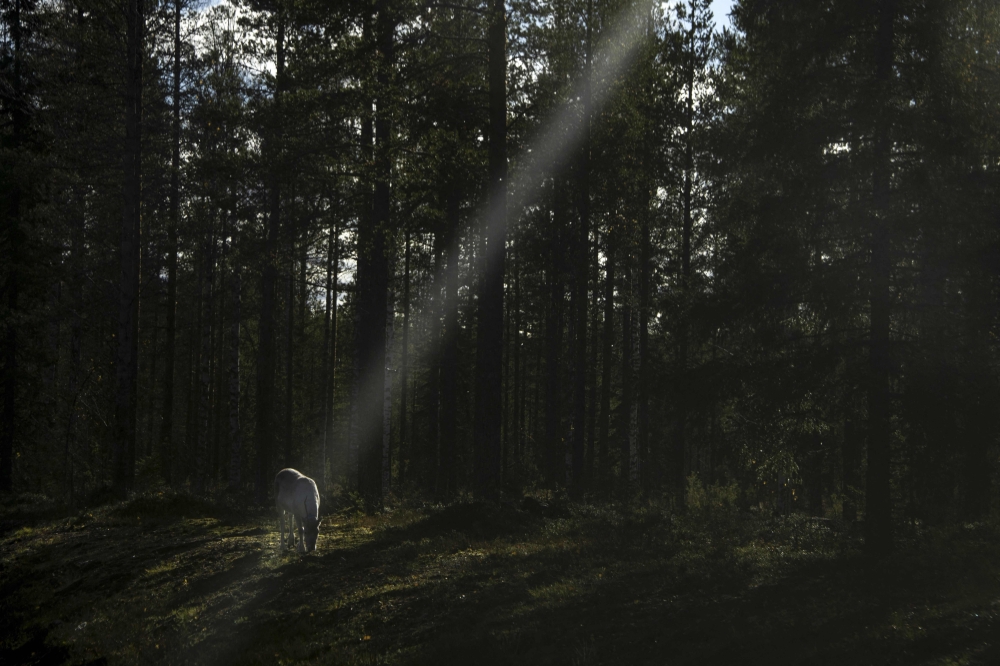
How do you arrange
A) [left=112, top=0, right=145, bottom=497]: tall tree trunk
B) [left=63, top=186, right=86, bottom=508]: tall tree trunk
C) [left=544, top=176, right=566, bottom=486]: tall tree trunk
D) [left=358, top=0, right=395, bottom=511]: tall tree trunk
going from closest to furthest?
[left=358, top=0, right=395, bottom=511]: tall tree trunk < [left=112, top=0, right=145, bottom=497]: tall tree trunk < [left=63, top=186, right=86, bottom=508]: tall tree trunk < [left=544, top=176, right=566, bottom=486]: tall tree trunk

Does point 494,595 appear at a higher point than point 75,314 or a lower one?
lower

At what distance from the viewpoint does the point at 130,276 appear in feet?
61.4

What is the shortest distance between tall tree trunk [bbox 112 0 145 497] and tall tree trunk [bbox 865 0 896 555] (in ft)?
52.1

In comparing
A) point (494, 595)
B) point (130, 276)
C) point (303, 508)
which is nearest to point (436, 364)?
point (130, 276)

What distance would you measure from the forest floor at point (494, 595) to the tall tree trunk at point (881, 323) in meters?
0.69

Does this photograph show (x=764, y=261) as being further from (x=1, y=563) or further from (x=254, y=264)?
(x=1, y=563)

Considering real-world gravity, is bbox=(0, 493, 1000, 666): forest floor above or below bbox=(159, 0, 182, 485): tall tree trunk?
below

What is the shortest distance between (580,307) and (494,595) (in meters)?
15.0

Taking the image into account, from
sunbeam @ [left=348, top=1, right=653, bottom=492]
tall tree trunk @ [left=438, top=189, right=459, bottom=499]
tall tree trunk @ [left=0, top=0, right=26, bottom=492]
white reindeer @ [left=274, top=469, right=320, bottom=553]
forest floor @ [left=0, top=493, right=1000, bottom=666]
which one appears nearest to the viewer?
forest floor @ [left=0, top=493, right=1000, bottom=666]

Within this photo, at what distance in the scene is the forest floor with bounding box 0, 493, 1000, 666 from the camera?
7.77 m

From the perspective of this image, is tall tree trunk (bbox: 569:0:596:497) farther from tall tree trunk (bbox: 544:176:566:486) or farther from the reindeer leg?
the reindeer leg

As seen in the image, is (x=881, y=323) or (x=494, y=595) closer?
(x=494, y=595)

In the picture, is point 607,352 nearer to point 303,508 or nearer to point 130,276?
point 130,276

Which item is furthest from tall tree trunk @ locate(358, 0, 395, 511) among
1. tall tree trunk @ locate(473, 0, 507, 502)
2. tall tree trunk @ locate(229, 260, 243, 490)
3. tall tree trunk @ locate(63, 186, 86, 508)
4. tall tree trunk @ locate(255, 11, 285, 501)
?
tall tree trunk @ locate(63, 186, 86, 508)
